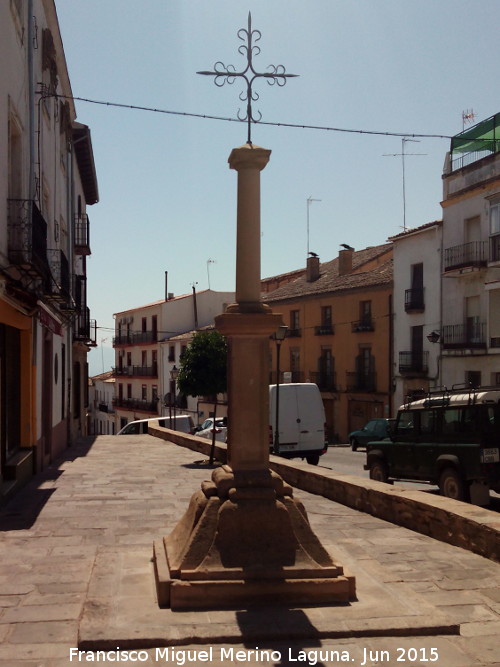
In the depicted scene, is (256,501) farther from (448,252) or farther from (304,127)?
(448,252)

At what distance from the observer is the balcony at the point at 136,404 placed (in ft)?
171

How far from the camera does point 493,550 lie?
7039 millimetres

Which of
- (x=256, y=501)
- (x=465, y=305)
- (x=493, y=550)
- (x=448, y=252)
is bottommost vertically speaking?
(x=493, y=550)

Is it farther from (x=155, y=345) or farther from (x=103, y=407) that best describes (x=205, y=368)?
(x=103, y=407)

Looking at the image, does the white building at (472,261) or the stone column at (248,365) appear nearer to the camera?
the stone column at (248,365)

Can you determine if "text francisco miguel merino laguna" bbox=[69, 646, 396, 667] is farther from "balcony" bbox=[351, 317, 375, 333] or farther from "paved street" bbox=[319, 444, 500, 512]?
"balcony" bbox=[351, 317, 375, 333]

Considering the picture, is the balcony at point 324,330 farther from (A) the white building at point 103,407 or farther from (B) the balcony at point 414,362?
(A) the white building at point 103,407

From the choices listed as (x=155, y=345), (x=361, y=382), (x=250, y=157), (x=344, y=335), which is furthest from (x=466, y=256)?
(x=155, y=345)

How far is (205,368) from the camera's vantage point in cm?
1809

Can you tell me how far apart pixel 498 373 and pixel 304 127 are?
1938cm

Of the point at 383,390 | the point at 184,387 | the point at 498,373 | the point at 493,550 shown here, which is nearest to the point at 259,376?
the point at 493,550

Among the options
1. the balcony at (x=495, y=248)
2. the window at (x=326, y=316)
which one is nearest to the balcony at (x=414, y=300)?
the balcony at (x=495, y=248)

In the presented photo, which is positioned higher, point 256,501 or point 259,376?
point 259,376

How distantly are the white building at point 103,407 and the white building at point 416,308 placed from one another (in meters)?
31.5
